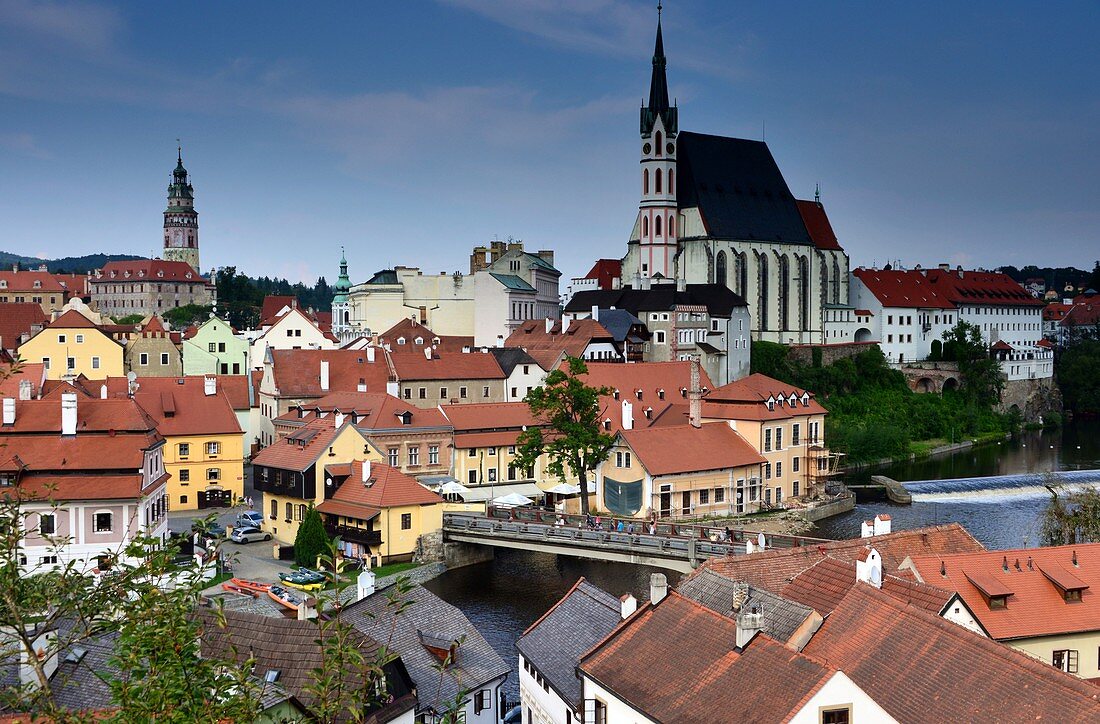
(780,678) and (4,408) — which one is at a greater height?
(4,408)

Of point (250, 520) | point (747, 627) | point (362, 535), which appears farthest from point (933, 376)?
point (747, 627)

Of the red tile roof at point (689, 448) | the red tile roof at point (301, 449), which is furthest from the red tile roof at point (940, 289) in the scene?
the red tile roof at point (301, 449)

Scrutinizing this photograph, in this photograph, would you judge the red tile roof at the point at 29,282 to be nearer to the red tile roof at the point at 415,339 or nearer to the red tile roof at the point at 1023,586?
the red tile roof at the point at 415,339

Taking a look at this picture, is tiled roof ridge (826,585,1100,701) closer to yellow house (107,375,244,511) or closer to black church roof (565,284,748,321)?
yellow house (107,375,244,511)

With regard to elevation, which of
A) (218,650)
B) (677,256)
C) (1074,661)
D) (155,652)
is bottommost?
(1074,661)

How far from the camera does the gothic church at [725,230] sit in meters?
92.1

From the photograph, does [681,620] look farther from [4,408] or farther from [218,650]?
[4,408]

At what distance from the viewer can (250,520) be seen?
46844 mm

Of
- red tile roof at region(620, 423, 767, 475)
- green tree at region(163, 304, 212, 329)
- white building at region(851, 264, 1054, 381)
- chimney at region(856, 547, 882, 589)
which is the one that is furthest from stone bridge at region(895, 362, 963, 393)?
chimney at region(856, 547, 882, 589)

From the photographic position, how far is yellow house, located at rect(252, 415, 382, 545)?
146 feet

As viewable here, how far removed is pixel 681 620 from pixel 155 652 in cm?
1141

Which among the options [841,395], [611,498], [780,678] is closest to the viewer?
[780,678]

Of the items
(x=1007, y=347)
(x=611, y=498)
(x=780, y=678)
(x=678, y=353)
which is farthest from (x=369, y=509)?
(x=1007, y=347)

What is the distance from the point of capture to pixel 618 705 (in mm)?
19250
